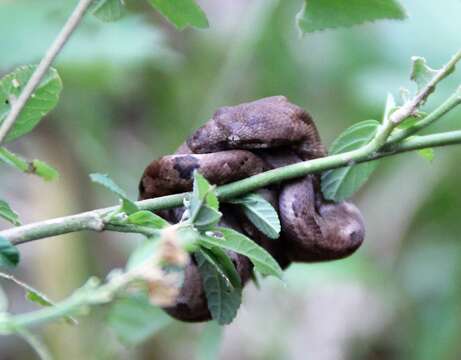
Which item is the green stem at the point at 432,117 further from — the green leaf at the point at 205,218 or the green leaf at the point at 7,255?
the green leaf at the point at 7,255

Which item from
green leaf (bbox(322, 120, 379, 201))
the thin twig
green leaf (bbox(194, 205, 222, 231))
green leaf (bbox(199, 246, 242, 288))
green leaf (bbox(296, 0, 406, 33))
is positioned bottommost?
green leaf (bbox(199, 246, 242, 288))

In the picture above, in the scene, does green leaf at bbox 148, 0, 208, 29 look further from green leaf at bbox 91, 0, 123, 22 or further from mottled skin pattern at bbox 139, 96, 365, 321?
mottled skin pattern at bbox 139, 96, 365, 321

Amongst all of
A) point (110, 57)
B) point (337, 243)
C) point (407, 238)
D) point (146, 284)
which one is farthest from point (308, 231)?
point (407, 238)

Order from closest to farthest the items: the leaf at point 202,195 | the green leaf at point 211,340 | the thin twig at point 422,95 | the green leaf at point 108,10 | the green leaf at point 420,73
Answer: the leaf at point 202,195
the thin twig at point 422,95
the green leaf at point 420,73
the green leaf at point 108,10
the green leaf at point 211,340

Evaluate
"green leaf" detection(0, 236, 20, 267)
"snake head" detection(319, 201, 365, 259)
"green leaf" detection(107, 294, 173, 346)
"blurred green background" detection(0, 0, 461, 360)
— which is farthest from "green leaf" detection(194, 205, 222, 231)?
"blurred green background" detection(0, 0, 461, 360)

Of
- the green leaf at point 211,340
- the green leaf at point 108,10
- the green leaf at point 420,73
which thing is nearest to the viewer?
the green leaf at point 420,73

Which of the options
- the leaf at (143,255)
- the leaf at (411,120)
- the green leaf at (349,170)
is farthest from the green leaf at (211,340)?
the leaf at (143,255)
